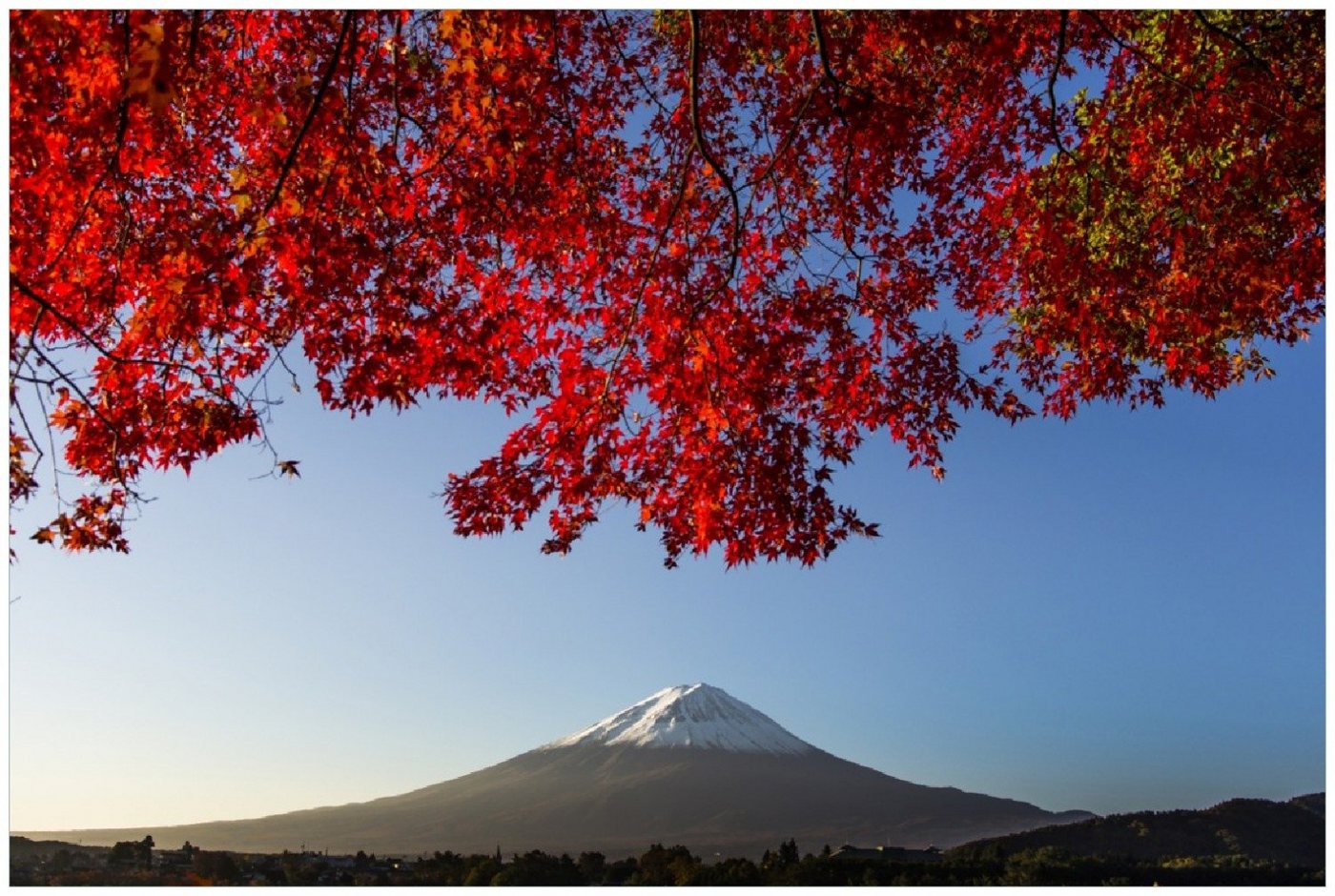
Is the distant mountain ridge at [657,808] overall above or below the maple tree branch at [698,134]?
below

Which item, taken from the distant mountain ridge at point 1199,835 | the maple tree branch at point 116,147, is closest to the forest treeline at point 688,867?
the distant mountain ridge at point 1199,835

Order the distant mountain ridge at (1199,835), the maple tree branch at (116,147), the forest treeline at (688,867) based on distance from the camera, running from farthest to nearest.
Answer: the distant mountain ridge at (1199,835)
the forest treeline at (688,867)
the maple tree branch at (116,147)

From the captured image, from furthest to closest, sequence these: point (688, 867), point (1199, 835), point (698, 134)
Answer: point (1199, 835) → point (688, 867) → point (698, 134)

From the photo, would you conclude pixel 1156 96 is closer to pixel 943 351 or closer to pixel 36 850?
pixel 943 351

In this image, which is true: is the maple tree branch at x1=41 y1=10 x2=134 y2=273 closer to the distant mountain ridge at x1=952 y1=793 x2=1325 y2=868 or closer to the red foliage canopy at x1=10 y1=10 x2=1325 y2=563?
the red foliage canopy at x1=10 y1=10 x2=1325 y2=563

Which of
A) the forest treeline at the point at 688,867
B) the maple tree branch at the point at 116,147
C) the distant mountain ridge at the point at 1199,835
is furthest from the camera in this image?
the distant mountain ridge at the point at 1199,835

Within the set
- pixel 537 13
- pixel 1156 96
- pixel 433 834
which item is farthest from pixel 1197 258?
pixel 433 834

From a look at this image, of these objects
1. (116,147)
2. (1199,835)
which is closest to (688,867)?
(1199,835)

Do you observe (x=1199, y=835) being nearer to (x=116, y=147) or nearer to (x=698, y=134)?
(x=698, y=134)

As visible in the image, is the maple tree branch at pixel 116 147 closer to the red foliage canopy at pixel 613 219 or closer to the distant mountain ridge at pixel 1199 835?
the red foliage canopy at pixel 613 219

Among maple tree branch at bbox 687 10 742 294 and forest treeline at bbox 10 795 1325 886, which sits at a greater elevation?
maple tree branch at bbox 687 10 742 294

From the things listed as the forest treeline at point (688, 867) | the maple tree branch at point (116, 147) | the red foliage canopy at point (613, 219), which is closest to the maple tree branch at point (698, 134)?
the red foliage canopy at point (613, 219)

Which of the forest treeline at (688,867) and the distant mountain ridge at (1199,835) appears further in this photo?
the distant mountain ridge at (1199,835)

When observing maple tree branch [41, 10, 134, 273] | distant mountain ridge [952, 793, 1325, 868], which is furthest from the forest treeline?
maple tree branch [41, 10, 134, 273]
